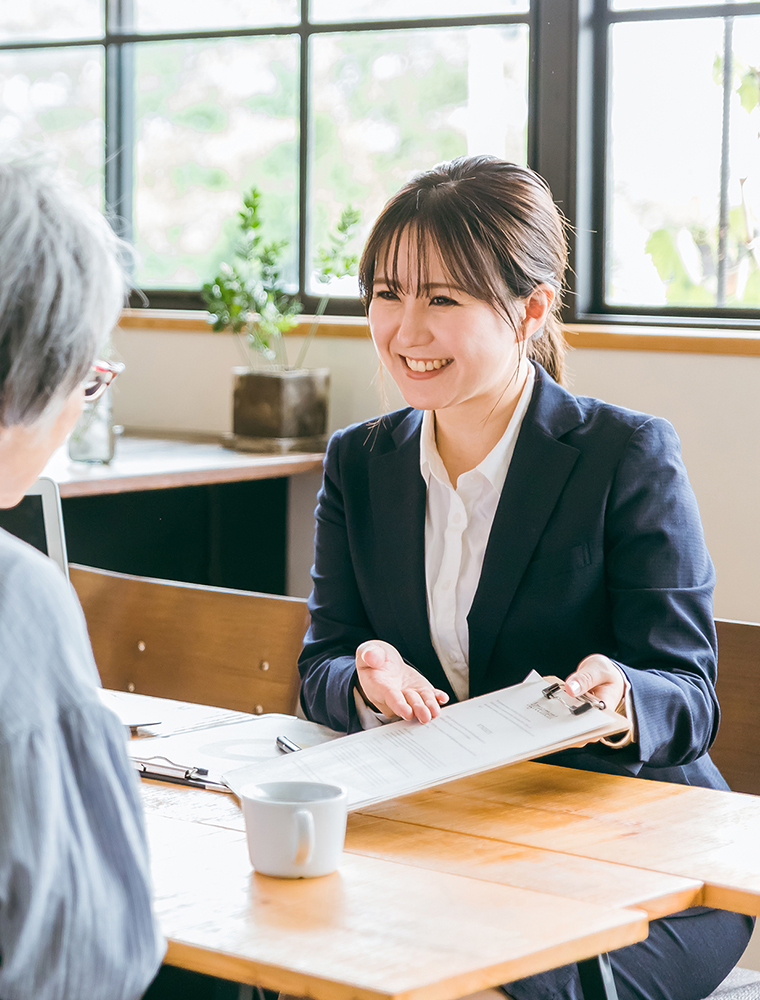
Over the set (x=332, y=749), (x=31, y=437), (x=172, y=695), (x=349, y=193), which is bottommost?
(x=172, y=695)

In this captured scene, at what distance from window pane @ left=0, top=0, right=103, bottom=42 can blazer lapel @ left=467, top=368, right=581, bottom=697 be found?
8.22 feet

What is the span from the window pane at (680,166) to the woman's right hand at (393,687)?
165cm

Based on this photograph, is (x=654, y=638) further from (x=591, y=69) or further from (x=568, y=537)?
(x=591, y=69)

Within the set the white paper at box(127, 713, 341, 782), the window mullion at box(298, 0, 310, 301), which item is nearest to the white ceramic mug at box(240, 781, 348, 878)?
the white paper at box(127, 713, 341, 782)

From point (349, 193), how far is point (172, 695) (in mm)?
1695

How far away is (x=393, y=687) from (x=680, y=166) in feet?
6.10

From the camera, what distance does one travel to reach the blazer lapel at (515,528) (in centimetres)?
149

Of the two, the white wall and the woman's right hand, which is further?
the white wall

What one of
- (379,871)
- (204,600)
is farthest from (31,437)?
(204,600)

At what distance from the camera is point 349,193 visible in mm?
3195

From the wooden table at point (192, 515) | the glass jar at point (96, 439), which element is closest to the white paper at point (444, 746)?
the wooden table at point (192, 515)

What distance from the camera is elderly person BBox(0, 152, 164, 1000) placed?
658mm

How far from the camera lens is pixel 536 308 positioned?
5.29 feet

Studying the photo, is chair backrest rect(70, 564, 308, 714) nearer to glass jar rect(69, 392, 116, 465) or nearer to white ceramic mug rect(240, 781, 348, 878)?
glass jar rect(69, 392, 116, 465)
